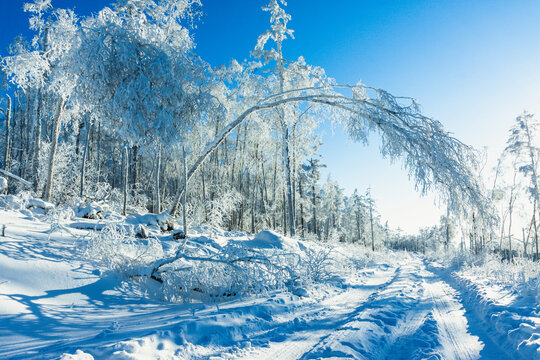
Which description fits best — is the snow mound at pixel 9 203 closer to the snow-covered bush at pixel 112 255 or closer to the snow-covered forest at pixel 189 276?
the snow-covered forest at pixel 189 276

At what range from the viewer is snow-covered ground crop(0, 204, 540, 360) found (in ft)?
9.61

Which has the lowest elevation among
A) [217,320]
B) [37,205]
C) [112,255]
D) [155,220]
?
[217,320]

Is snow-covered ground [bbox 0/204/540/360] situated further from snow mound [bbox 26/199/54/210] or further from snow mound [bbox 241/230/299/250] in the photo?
snow mound [bbox 241/230/299/250]

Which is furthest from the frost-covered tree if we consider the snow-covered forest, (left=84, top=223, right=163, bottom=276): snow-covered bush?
(left=84, top=223, right=163, bottom=276): snow-covered bush

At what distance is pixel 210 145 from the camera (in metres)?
7.17

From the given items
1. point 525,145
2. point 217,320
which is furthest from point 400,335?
point 525,145

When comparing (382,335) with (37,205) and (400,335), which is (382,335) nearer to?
(400,335)

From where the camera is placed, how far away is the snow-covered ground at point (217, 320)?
115 inches

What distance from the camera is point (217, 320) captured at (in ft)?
Result: 12.2

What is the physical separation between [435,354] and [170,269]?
15.2 ft

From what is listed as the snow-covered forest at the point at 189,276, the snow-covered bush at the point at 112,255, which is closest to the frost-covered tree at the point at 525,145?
the snow-covered forest at the point at 189,276

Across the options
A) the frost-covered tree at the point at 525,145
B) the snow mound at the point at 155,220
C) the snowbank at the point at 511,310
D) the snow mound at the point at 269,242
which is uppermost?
the frost-covered tree at the point at 525,145

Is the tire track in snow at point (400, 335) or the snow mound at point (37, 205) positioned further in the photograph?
the snow mound at point (37, 205)

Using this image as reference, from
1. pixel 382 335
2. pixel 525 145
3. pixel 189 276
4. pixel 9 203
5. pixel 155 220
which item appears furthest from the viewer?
pixel 525 145
